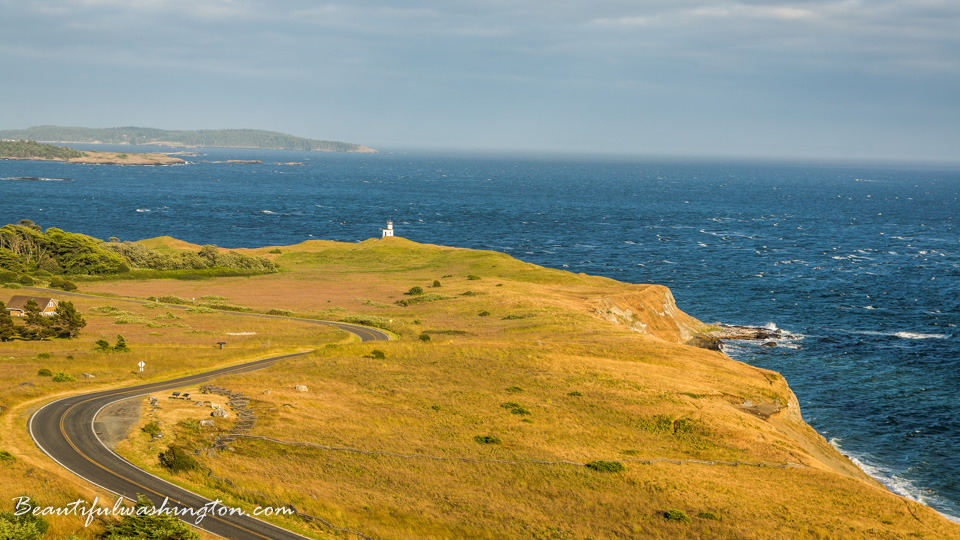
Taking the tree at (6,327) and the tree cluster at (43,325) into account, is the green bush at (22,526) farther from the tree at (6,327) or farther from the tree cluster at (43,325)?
the tree at (6,327)

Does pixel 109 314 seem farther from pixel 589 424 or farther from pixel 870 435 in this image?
pixel 870 435

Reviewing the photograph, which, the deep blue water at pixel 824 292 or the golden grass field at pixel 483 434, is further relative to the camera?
the deep blue water at pixel 824 292

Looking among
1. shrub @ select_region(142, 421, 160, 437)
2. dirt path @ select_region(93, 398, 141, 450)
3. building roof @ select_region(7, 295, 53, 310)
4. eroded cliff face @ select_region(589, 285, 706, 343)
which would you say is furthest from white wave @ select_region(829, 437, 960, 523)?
building roof @ select_region(7, 295, 53, 310)

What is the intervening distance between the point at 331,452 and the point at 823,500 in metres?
25.5

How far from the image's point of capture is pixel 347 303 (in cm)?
9219

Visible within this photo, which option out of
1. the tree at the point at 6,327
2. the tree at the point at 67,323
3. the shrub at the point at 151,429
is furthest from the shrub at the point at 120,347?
the shrub at the point at 151,429

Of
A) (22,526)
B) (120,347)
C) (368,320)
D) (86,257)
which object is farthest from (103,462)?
(86,257)

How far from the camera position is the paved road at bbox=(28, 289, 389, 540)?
29672mm

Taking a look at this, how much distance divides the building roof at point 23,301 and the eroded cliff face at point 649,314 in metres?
59.3

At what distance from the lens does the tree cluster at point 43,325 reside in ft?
213

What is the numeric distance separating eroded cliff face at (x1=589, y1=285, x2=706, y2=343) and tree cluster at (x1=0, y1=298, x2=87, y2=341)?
179 feet

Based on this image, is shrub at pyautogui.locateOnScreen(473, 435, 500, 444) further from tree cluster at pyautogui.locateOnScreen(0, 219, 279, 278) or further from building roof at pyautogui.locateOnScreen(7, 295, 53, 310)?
tree cluster at pyautogui.locateOnScreen(0, 219, 279, 278)

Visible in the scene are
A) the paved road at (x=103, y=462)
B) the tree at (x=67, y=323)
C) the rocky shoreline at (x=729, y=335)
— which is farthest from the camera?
the rocky shoreline at (x=729, y=335)

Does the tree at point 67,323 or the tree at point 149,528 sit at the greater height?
the tree at point 149,528
